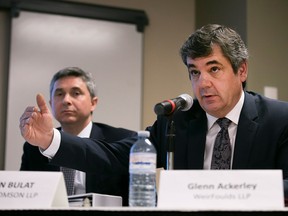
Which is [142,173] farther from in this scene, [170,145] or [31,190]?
[31,190]

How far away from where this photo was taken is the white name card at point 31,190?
1338mm

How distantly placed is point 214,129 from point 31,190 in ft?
3.26

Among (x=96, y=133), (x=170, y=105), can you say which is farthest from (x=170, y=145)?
(x=96, y=133)

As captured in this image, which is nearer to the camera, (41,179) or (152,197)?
(41,179)

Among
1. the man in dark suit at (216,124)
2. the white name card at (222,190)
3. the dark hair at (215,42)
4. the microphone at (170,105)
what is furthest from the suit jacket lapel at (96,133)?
the white name card at (222,190)

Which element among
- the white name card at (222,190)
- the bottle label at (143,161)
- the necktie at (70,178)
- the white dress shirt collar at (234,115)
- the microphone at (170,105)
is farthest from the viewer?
the necktie at (70,178)

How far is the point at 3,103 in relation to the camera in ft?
14.3

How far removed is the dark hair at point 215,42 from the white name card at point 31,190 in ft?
3.00

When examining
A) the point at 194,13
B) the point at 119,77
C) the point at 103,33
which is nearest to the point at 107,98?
the point at 119,77

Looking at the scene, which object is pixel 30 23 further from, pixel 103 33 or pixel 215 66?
pixel 215 66

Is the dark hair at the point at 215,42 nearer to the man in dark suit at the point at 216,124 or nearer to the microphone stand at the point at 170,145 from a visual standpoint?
the man in dark suit at the point at 216,124

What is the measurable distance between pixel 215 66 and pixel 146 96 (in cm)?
267

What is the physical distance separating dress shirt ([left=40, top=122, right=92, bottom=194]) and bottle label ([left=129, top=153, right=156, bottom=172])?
0.45 meters

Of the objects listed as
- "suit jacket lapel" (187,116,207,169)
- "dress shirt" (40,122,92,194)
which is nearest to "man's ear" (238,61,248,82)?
"suit jacket lapel" (187,116,207,169)
